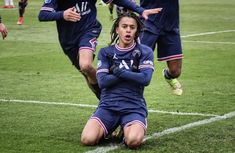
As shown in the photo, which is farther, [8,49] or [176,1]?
[8,49]

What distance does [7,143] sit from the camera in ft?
25.2

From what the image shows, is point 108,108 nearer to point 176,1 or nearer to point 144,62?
point 144,62

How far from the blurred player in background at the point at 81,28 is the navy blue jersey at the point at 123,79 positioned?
96cm

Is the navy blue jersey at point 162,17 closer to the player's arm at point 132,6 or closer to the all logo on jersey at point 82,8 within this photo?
→ the player's arm at point 132,6

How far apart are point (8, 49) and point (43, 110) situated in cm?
850

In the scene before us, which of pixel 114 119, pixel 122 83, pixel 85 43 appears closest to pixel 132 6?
pixel 85 43

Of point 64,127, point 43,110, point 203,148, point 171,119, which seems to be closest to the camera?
point 203,148

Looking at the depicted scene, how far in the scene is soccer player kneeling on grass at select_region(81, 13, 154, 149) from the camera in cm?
757

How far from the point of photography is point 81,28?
9125mm

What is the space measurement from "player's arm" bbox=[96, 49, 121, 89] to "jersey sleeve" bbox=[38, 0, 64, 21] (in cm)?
114

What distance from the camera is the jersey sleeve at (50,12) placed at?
8719mm

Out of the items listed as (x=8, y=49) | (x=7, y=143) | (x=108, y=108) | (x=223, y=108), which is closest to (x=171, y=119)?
(x=223, y=108)

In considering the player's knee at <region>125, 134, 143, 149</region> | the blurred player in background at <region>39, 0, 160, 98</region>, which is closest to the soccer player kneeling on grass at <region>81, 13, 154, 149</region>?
the player's knee at <region>125, 134, 143, 149</region>

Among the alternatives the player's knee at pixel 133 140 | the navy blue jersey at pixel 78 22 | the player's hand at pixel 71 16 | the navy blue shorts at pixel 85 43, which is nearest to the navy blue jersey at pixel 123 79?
the player's knee at pixel 133 140
